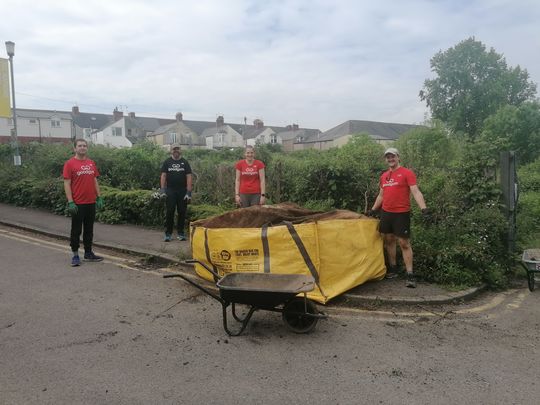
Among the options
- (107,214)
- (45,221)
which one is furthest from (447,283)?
(45,221)

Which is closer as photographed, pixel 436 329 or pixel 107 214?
pixel 436 329

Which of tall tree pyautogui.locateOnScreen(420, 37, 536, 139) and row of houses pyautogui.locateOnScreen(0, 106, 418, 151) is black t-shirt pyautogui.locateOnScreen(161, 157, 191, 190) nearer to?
tall tree pyautogui.locateOnScreen(420, 37, 536, 139)

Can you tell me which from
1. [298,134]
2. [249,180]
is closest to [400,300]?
[249,180]

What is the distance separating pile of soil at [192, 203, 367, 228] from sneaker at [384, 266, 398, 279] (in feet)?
3.14

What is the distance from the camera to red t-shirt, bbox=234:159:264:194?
7316mm

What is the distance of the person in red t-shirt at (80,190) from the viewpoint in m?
6.69

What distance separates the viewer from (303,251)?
5051 mm

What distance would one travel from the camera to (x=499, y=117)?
30312mm

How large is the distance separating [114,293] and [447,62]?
6240cm

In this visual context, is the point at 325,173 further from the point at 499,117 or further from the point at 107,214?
the point at 499,117

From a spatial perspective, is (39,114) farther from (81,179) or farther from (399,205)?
(399,205)

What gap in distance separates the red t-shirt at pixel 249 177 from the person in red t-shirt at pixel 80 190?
7.68ft

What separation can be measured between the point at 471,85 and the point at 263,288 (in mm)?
61403

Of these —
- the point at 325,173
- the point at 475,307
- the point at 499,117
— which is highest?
the point at 499,117
